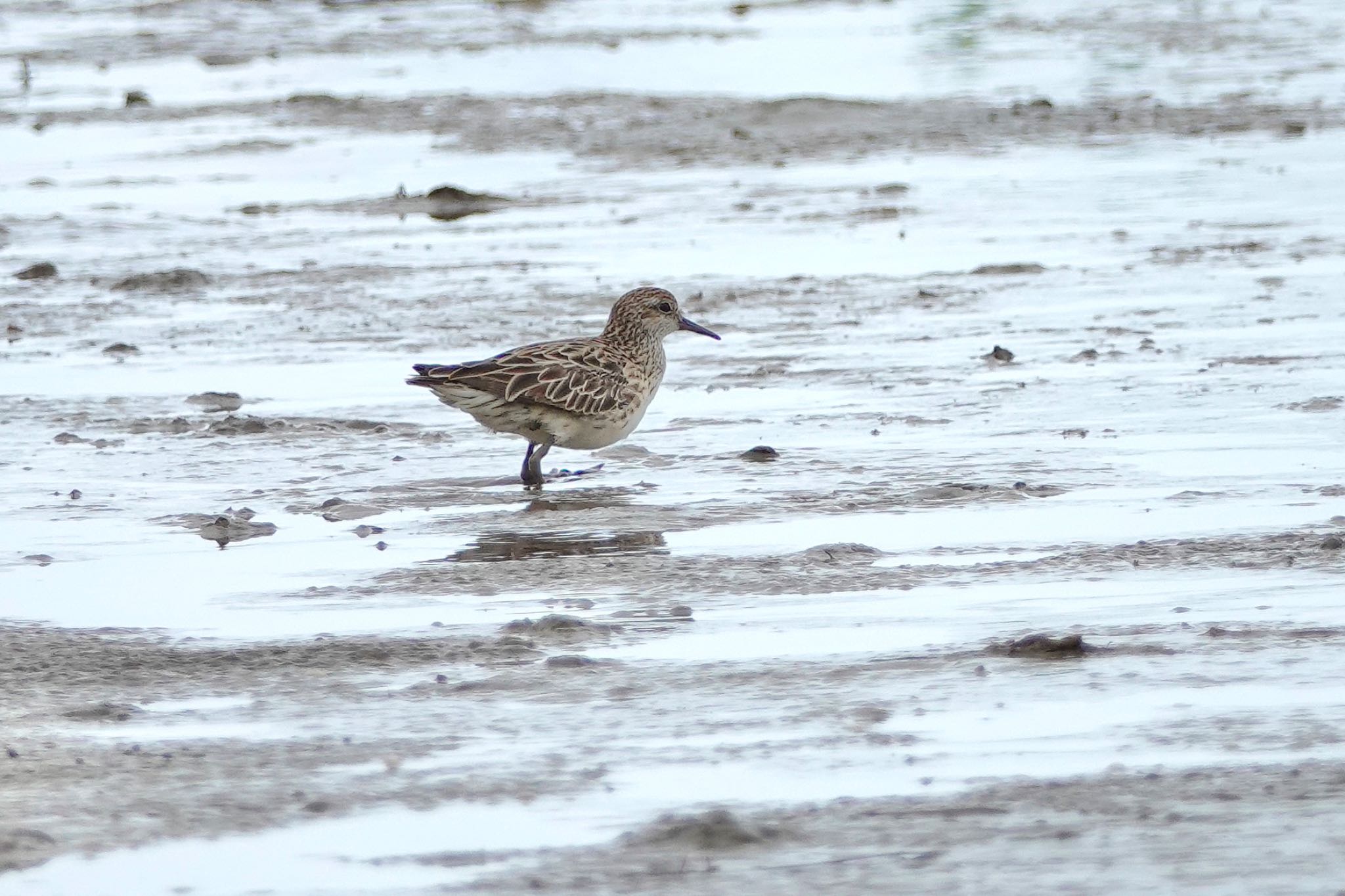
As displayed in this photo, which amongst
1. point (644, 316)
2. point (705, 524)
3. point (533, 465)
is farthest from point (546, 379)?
point (705, 524)

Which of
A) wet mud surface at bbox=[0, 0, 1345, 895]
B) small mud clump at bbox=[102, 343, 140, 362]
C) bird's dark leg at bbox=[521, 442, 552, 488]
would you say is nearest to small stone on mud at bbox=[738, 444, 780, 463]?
wet mud surface at bbox=[0, 0, 1345, 895]

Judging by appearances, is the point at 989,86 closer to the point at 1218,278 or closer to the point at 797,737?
the point at 1218,278

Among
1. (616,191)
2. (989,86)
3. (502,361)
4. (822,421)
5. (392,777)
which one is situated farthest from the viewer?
(989,86)

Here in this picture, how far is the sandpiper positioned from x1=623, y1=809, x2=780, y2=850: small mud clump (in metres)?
4.81

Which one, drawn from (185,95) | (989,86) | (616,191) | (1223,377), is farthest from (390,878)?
(185,95)

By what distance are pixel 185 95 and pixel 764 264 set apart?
1581 cm

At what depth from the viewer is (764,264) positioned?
1602cm

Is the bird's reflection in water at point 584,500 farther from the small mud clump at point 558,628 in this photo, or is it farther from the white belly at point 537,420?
the small mud clump at point 558,628

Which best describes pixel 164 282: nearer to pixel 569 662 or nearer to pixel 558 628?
pixel 558 628

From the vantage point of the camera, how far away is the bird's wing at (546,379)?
10133mm

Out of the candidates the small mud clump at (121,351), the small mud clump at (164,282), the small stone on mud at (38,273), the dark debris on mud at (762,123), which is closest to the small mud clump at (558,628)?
the small mud clump at (121,351)

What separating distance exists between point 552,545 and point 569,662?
199cm

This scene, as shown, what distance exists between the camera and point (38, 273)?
16.5 m

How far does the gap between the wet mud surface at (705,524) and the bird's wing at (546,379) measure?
37 centimetres
